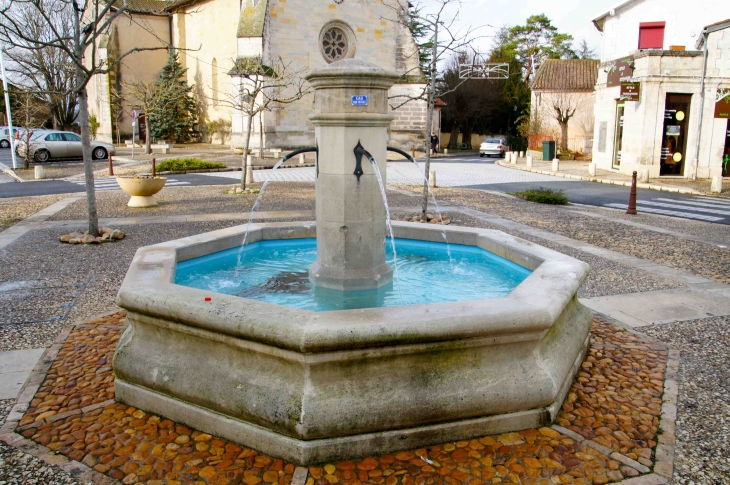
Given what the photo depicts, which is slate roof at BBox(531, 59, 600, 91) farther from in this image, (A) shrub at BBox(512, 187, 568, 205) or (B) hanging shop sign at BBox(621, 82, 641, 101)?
(A) shrub at BBox(512, 187, 568, 205)

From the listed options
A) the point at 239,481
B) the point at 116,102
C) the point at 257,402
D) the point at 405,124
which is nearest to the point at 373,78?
the point at 257,402

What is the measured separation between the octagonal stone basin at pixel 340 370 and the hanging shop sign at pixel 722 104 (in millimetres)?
22610

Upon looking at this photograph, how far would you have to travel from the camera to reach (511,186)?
2033 centimetres

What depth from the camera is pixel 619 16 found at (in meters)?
26.9

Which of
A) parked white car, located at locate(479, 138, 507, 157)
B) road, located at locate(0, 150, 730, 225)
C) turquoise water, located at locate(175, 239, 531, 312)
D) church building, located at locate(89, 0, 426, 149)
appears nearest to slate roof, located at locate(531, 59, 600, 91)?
parked white car, located at locate(479, 138, 507, 157)

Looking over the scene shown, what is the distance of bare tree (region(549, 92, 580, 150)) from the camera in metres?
40.1

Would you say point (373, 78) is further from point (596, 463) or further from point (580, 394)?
point (596, 463)

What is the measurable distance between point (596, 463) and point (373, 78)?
333 cm

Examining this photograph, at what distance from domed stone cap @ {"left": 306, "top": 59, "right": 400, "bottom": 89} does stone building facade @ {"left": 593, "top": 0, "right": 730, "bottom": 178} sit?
21.1 m

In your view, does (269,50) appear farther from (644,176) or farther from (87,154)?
(87,154)

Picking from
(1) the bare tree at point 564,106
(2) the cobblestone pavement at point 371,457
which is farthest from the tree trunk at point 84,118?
(1) the bare tree at point 564,106

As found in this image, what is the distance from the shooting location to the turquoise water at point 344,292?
5.00 metres

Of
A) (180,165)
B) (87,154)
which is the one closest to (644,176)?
(180,165)

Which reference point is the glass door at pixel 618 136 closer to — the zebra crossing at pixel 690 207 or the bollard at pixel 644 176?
the bollard at pixel 644 176
